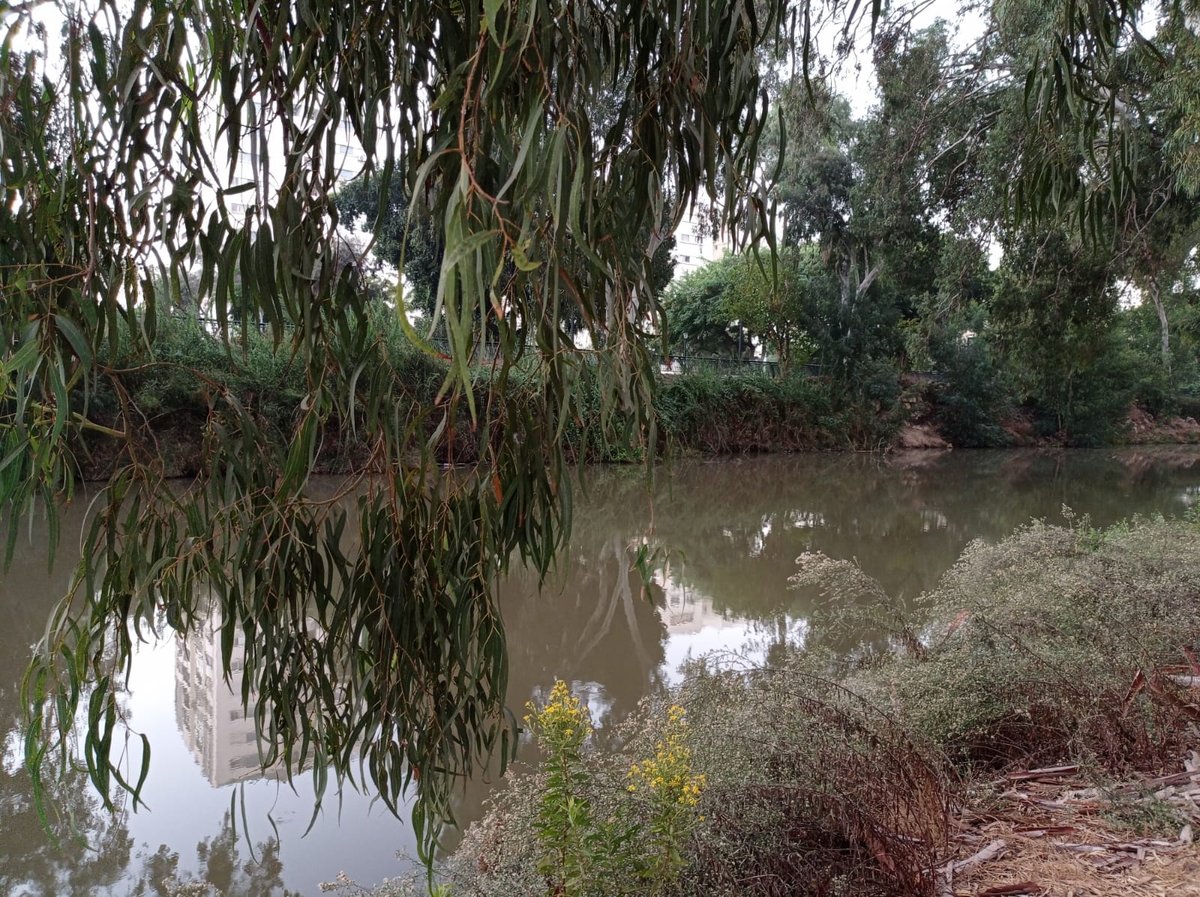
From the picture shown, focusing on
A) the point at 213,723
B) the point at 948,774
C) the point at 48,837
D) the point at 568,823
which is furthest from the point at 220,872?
the point at 948,774

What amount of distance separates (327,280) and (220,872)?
7.38 ft

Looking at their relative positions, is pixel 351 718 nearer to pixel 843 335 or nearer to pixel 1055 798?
pixel 1055 798

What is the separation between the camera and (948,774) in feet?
7.46

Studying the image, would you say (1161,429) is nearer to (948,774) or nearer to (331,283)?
(948,774)

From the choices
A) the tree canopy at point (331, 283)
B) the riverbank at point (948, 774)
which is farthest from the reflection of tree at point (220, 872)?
the tree canopy at point (331, 283)

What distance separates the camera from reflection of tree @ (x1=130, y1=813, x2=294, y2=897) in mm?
2553

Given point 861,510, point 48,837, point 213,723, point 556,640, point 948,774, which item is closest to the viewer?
point 48,837

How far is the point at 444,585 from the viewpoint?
4.00 ft

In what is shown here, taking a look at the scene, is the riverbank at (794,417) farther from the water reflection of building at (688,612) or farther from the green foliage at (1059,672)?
the green foliage at (1059,672)

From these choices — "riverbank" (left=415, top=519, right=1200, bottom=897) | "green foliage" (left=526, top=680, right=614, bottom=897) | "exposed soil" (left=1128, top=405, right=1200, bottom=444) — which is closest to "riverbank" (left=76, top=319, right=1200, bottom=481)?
"exposed soil" (left=1128, top=405, right=1200, bottom=444)

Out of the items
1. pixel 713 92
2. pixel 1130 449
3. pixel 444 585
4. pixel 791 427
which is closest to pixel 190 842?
pixel 444 585

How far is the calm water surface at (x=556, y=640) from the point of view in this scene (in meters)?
2.66

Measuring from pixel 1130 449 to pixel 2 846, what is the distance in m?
25.4

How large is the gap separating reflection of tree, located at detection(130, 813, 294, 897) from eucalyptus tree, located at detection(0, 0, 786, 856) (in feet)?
5.12
